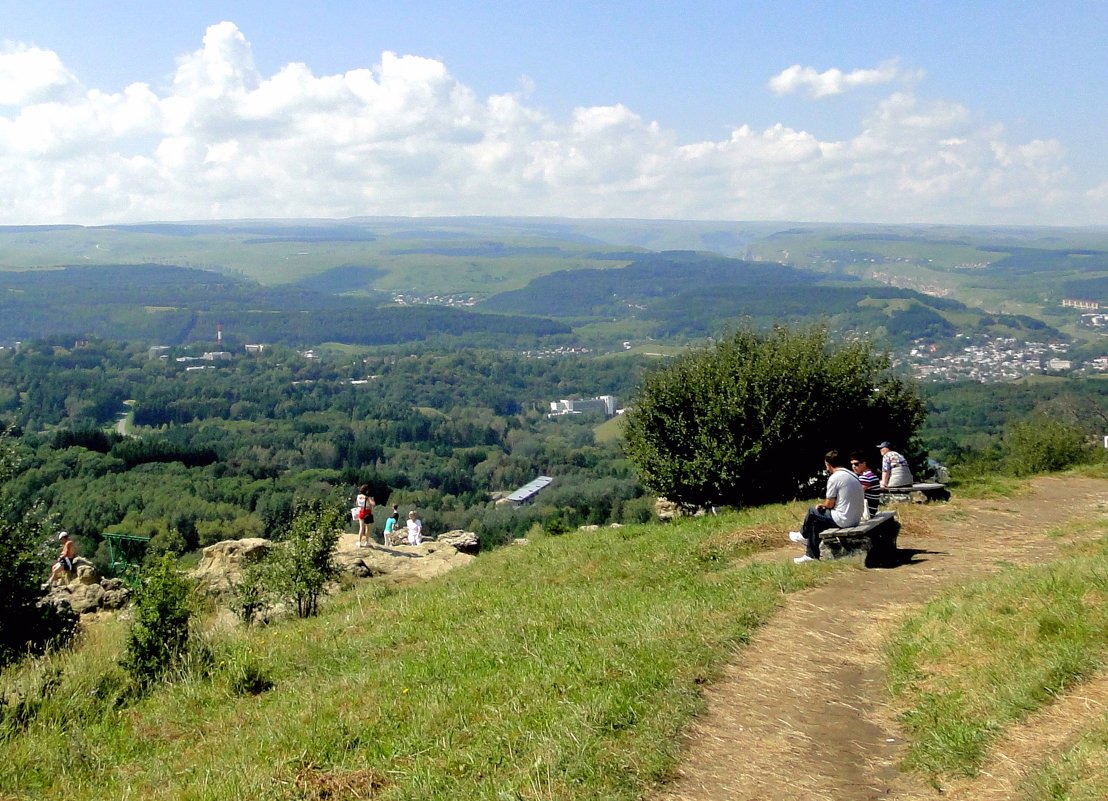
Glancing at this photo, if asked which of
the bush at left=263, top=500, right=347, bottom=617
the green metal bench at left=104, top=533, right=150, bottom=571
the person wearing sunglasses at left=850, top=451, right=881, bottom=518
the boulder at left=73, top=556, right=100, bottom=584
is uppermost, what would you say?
the person wearing sunglasses at left=850, top=451, right=881, bottom=518

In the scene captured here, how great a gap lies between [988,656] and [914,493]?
9.55 meters

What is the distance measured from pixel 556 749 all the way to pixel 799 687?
2.55 metres

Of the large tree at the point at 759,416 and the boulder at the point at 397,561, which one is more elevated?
the large tree at the point at 759,416

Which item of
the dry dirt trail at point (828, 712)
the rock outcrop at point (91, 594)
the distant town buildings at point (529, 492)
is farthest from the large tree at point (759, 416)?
the distant town buildings at point (529, 492)

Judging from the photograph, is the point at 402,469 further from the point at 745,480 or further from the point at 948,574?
the point at 948,574

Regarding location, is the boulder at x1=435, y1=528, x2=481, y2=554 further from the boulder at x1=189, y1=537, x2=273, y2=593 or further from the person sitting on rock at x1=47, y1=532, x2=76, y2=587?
the person sitting on rock at x1=47, y1=532, x2=76, y2=587

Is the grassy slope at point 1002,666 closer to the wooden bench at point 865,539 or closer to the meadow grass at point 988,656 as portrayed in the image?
the meadow grass at point 988,656

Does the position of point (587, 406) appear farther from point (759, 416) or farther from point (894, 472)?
point (894, 472)

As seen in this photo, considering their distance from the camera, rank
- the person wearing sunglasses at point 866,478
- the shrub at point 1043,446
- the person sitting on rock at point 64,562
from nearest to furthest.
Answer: the person wearing sunglasses at point 866,478 < the person sitting on rock at point 64,562 < the shrub at point 1043,446

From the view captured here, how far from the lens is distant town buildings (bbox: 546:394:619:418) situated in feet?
467

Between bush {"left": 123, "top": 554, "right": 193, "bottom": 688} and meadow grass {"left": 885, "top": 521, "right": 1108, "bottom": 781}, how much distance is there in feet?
25.8

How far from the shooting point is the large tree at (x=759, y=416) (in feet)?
64.4

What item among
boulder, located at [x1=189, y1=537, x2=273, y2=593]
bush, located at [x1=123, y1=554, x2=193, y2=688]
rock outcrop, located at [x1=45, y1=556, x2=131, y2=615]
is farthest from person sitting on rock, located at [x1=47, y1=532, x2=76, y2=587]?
bush, located at [x1=123, y1=554, x2=193, y2=688]

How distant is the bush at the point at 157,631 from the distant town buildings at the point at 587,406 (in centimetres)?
12905
